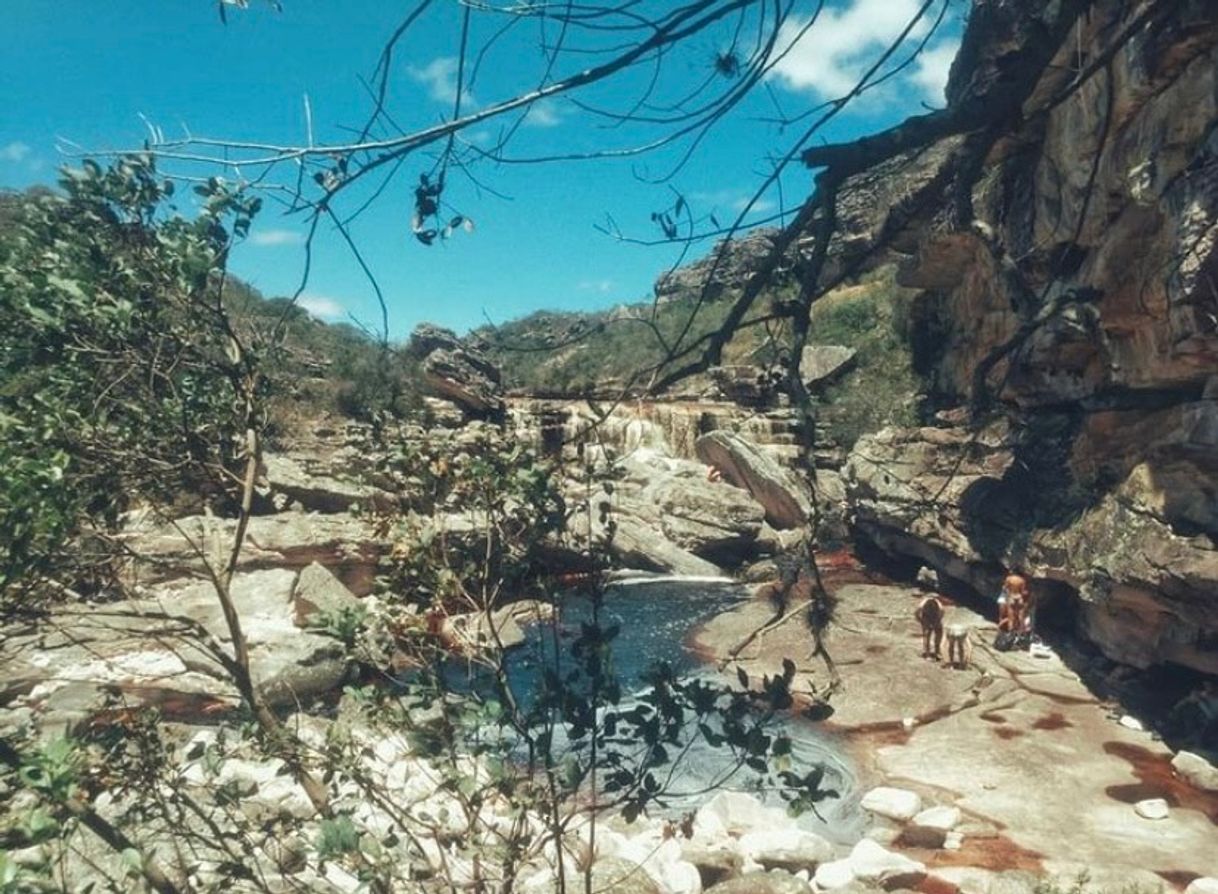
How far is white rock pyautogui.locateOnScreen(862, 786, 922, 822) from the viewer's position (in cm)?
841

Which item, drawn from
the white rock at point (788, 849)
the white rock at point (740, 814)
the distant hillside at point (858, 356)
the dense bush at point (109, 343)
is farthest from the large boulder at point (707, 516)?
the dense bush at point (109, 343)

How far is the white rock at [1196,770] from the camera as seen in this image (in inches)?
345

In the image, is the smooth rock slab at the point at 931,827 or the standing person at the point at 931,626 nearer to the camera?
the smooth rock slab at the point at 931,827

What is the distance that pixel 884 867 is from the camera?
717cm

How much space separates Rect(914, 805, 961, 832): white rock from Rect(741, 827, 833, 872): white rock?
1.06 meters

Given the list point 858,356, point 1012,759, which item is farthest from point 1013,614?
point 858,356

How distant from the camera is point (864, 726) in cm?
1102

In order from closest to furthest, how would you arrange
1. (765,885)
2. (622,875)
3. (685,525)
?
1. (622,875)
2. (765,885)
3. (685,525)

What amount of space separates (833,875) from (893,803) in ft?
5.67

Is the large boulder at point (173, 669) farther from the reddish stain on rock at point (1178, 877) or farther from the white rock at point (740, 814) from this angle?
the reddish stain on rock at point (1178, 877)

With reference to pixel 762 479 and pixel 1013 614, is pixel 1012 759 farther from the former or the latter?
pixel 762 479

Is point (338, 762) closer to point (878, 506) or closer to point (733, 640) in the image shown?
point (733, 640)

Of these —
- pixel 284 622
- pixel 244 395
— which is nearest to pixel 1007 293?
pixel 244 395

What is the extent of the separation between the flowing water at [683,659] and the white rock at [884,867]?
56cm
